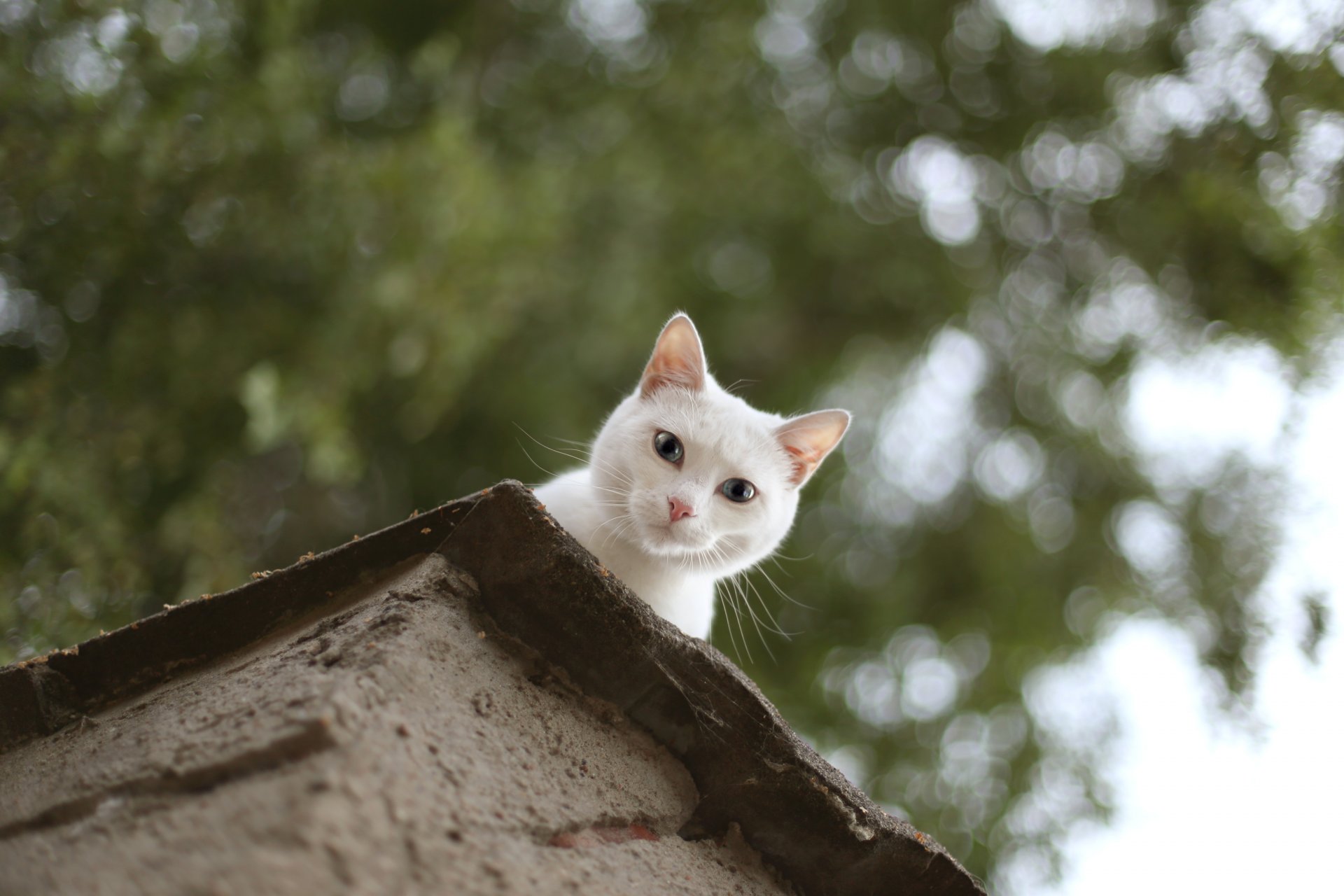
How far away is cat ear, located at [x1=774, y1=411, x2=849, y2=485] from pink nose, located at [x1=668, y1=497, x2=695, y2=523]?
0.32 meters

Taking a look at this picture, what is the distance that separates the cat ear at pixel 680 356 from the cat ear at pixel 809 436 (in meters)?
0.19

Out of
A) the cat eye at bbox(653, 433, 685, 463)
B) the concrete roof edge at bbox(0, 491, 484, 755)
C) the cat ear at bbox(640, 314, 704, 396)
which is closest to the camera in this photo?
the concrete roof edge at bbox(0, 491, 484, 755)

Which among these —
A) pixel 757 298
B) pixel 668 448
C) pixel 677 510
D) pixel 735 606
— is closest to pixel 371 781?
pixel 677 510

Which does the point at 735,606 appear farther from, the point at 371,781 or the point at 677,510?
the point at 371,781

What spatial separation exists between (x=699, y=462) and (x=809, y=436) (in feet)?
0.93

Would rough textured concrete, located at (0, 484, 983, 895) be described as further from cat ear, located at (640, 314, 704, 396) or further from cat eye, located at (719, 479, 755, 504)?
cat ear, located at (640, 314, 704, 396)

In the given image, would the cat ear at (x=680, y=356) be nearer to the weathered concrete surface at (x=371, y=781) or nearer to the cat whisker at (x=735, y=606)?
the cat whisker at (x=735, y=606)

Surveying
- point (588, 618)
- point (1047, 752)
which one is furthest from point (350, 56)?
point (1047, 752)

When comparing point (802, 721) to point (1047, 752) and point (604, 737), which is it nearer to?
point (1047, 752)

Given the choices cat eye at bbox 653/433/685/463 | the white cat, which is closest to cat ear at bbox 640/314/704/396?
the white cat

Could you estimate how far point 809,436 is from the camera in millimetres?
1595

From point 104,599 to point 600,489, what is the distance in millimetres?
1035

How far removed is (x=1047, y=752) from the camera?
3.20 metres

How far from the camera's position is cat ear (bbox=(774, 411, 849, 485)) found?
1569 millimetres
